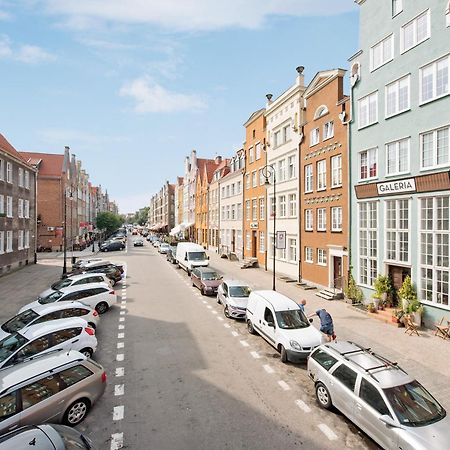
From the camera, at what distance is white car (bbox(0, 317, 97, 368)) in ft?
31.9

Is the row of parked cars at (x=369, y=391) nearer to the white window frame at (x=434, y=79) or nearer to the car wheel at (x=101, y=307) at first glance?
the car wheel at (x=101, y=307)

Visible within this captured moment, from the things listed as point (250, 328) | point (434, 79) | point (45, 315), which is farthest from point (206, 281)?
point (434, 79)

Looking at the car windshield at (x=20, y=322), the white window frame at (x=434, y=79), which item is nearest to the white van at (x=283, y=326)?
the car windshield at (x=20, y=322)

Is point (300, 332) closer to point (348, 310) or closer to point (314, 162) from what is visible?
point (348, 310)

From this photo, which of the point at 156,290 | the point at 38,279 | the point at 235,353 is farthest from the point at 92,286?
the point at 38,279

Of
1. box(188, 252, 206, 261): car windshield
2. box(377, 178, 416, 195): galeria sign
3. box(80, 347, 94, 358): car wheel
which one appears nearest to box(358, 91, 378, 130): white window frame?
box(377, 178, 416, 195): galeria sign

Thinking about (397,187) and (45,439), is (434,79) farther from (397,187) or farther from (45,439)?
(45,439)

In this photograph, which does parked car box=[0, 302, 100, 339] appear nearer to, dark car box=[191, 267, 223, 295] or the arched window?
dark car box=[191, 267, 223, 295]

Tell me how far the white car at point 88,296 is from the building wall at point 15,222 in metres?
15.0

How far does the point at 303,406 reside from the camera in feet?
28.8

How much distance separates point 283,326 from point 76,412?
727 cm

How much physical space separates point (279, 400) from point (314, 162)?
60.0 feet

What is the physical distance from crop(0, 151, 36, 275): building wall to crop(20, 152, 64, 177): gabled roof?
13461 millimetres

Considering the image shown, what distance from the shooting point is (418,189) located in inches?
601
